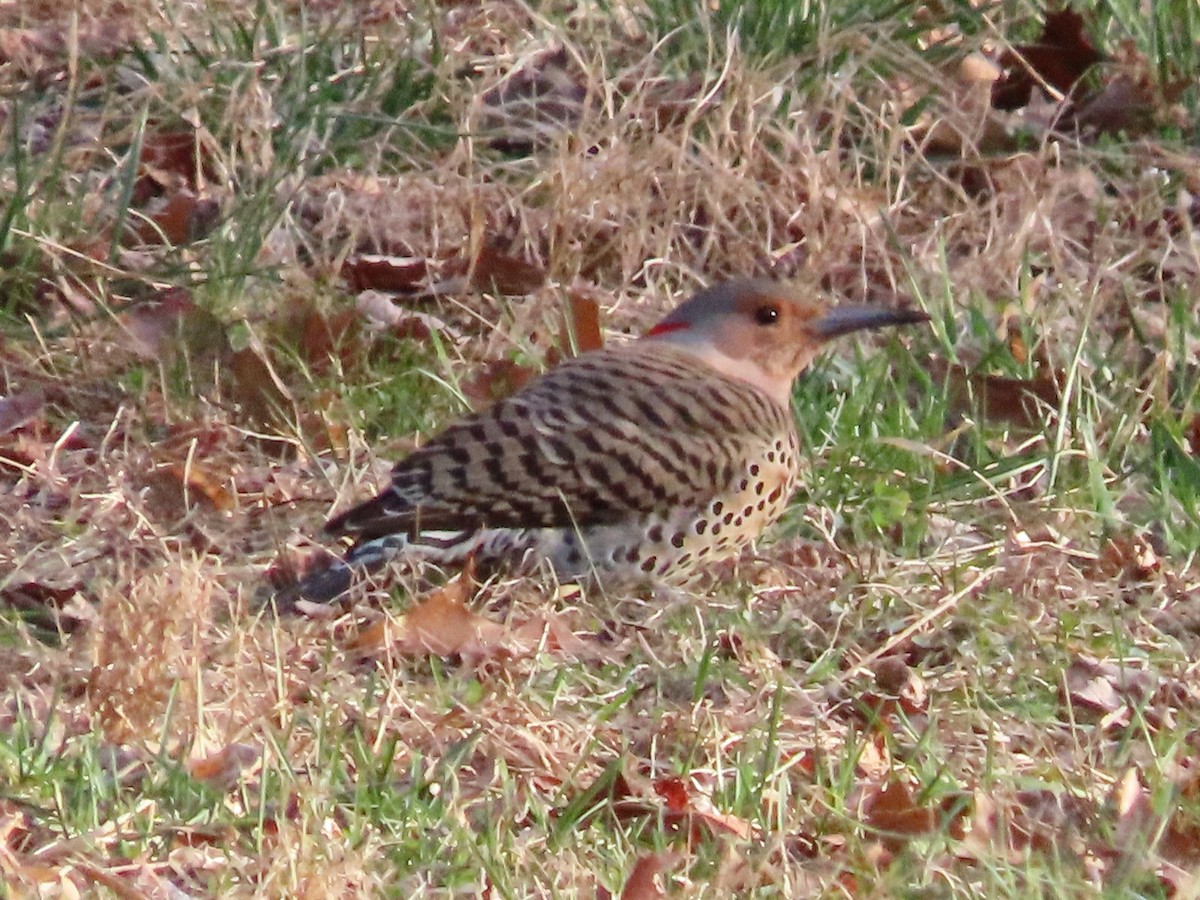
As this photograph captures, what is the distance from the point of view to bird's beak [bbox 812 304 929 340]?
5.64m

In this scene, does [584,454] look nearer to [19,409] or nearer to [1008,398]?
[1008,398]

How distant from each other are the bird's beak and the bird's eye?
0.10m

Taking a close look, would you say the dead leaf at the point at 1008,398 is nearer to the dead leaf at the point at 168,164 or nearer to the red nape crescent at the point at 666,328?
the red nape crescent at the point at 666,328

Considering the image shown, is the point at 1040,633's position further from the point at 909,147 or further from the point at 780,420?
the point at 909,147

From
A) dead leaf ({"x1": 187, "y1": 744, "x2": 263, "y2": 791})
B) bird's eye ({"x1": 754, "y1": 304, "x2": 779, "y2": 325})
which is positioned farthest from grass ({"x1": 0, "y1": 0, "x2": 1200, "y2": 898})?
bird's eye ({"x1": 754, "y1": 304, "x2": 779, "y2": 325})

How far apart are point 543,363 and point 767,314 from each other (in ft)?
2.28

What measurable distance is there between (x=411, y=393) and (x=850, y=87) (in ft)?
5.78

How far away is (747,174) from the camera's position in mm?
6773

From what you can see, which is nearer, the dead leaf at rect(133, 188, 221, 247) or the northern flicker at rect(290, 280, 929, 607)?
the northern flicker at rect(290, 280, 929, 607)

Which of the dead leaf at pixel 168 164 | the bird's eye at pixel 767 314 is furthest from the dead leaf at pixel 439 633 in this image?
the dead leaf at pixel 168 164

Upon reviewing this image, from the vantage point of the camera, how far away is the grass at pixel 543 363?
3.80 metres

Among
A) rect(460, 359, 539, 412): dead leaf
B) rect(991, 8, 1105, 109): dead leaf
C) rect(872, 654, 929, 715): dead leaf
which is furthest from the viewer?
rect(991, 8, 1105, 109): dead leaf

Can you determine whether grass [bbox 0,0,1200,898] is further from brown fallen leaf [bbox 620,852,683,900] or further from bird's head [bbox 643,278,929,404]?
bird's head [bbox 643,278,929,404]

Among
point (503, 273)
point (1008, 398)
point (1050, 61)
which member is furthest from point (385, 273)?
point (1050, 61)
